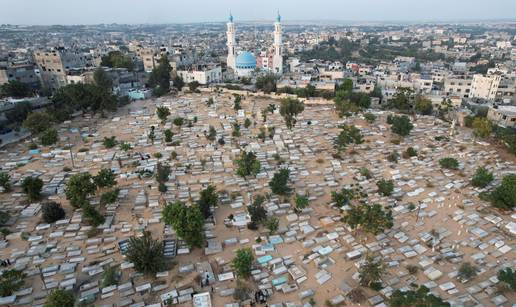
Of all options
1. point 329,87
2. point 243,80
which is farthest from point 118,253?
point 243,80

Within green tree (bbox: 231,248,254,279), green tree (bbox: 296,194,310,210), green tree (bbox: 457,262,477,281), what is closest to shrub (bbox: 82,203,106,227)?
green tree (bbox: 231,248,254,279)

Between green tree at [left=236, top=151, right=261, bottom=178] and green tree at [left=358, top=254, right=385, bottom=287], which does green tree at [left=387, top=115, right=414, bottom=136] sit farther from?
green tree at [left=358, top=254, right=385, bottom=287]

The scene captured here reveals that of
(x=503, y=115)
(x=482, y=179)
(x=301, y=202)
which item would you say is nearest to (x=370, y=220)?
(x=301, y=202)

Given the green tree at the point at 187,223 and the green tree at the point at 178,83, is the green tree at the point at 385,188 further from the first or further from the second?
the green tree at the point at 178,83

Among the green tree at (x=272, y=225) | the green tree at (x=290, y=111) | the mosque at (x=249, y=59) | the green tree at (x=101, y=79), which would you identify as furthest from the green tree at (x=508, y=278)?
the mosque at (x=249, y=59)

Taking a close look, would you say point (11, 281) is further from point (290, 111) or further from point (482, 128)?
point (482, 128)

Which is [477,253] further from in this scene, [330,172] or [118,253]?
[118,253]
